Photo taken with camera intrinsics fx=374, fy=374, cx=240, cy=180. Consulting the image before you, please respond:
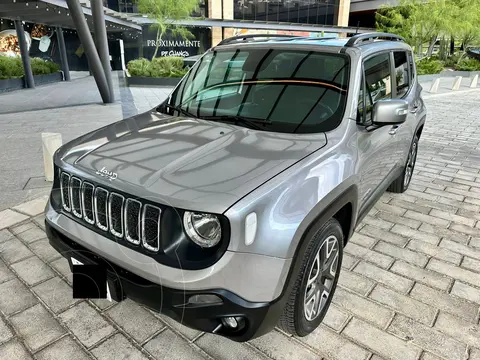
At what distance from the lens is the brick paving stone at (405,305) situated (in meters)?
2.51

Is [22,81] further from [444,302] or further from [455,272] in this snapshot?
[444,302]

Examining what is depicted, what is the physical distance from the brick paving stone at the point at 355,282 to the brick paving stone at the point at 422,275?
1.07 ft

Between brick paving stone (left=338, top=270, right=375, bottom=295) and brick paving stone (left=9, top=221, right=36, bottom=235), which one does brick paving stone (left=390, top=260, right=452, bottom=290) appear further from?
brick paving stone (left=9, top=221, right=36, bottom=235)

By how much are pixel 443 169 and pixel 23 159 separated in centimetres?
638

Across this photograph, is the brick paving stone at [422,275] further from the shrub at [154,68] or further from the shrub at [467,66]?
the shrub at [467,66]

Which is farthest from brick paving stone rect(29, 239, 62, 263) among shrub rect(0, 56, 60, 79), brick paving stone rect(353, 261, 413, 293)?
shrub rect(0, 56, 60, 79)

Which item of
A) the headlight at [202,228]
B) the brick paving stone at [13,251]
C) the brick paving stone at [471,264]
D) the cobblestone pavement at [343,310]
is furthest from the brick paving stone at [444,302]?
the brick paving stone at [13,251]

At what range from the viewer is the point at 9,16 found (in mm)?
14188

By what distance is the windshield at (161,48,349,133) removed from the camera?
8.39ft

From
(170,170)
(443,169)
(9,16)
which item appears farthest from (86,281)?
(9,16)

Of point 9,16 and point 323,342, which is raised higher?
point 9,16

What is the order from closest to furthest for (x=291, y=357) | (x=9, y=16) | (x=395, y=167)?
1. (x=291, y=357)
2. (x=395, y=167)
3. (x=9, y=16)

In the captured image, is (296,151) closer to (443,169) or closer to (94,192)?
(94,192)

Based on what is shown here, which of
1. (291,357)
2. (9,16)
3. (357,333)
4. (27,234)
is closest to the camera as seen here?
(291,357)
